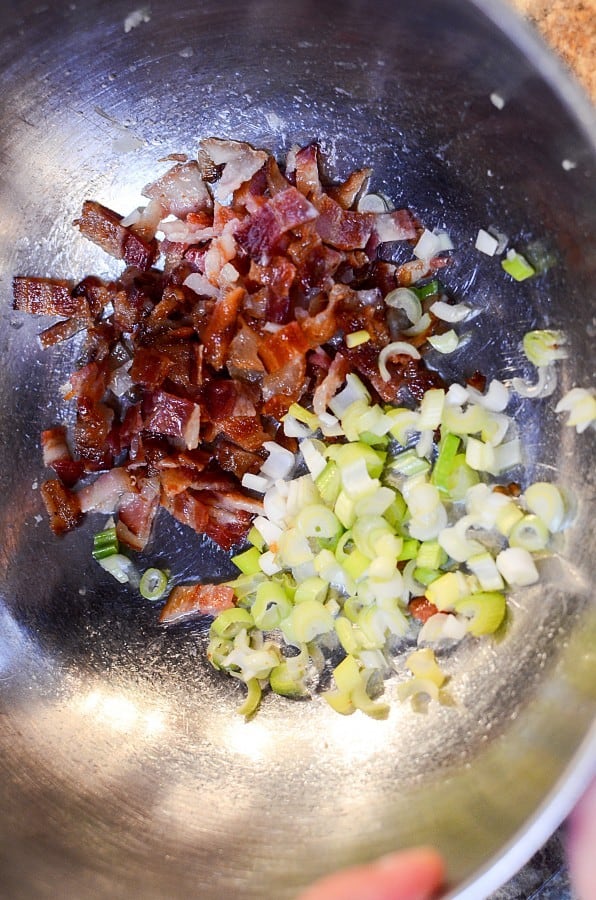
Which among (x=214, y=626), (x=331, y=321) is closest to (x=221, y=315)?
(x=331, y=321)

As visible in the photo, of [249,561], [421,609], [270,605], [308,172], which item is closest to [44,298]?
[308,172]

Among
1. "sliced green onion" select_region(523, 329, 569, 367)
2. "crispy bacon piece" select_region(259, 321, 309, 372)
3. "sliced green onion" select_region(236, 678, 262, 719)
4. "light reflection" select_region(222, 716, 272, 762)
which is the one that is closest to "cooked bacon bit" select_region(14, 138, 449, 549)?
"crispy bacon piece" select_region(259, 321, 309, 372)

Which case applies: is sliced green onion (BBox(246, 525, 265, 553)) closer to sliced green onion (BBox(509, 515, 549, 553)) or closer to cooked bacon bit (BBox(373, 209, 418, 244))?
sliced green onion (BBox(509, 515, 549, 553))

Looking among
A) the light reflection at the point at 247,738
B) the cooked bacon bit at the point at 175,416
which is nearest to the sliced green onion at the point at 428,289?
the cooked bacon bit at the point at 175,416

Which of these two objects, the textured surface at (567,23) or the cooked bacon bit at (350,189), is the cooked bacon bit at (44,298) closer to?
the cooked bacon bit at (350,189)

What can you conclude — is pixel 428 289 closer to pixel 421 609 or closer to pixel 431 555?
pixel 431 555
